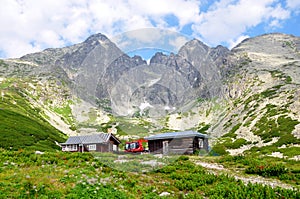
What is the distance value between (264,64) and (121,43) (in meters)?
194

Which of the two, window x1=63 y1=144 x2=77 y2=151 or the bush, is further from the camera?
window x1=63 y1=144 x2=77 y2=151

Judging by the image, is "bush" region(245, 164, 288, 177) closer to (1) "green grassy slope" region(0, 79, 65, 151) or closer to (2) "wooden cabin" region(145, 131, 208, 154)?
(2) "wooden cabin" region(145, 131, 208, 154)

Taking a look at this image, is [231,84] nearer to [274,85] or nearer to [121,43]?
[274,85]

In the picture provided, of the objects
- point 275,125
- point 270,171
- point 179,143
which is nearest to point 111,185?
point 179,143

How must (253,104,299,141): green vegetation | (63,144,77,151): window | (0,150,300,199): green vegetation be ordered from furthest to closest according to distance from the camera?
(253,104,299,141): green vegetation → (63,144,77,151): window → (0,150,300,199): green vegetation

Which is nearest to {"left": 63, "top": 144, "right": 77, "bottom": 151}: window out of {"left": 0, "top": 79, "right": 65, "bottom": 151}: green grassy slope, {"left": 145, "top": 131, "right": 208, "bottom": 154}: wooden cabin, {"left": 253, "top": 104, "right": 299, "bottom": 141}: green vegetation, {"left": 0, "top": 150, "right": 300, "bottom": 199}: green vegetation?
{"left": 0, "top": 79, "right": 65, "bottom": 151}: green grassy slope

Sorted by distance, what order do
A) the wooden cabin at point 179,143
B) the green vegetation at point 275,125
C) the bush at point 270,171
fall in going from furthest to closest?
1. the green vegetation at point 275,125
2. the bush at point 270,171
3. the wooden cabin at point 179,143

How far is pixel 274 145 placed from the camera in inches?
2325

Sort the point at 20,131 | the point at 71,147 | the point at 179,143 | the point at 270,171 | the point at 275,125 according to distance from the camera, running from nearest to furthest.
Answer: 1. the point at 179,143
2. the point at 270,171
3. the point at 71,147
4. the point at 20,131
5. the point at 275,125

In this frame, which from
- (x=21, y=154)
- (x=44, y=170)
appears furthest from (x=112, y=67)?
(x=21, y=154)

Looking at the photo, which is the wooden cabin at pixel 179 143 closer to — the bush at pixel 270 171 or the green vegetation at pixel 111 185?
the green vegetation at pixel 111 185

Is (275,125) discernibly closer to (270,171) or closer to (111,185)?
(270,171)

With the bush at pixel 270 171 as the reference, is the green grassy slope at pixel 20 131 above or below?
above

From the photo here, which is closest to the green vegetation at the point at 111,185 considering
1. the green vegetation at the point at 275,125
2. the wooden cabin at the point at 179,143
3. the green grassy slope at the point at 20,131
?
the wooden cabin at the point at 179,143
